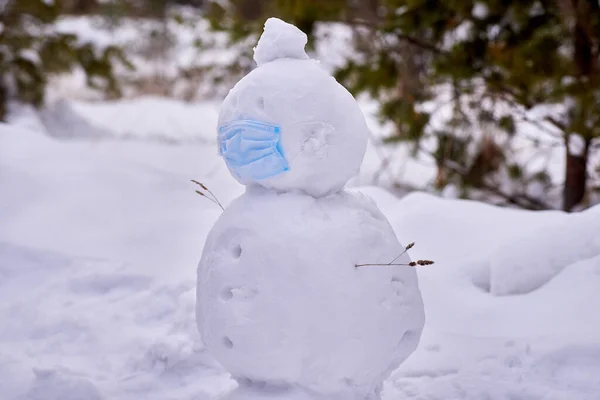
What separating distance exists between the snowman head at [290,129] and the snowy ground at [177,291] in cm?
123

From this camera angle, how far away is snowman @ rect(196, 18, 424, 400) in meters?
2.33

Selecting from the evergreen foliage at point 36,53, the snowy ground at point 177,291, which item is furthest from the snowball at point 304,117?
the evergreen foliage at point 36,53

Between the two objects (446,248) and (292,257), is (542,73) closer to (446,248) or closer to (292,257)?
(446,248)

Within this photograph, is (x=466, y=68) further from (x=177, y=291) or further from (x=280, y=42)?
(x=280, y=42)

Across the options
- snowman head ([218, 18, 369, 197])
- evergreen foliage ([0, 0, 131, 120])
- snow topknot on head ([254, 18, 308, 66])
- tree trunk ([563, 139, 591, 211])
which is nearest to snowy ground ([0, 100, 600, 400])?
snowman head ([218, 18, 369, 197])

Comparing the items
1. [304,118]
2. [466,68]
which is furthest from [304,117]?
[466,68]

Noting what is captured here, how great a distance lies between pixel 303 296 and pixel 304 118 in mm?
660

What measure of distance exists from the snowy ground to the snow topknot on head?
1621 mm

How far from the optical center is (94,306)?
3.93 meters

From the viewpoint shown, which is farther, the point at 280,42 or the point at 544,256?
the point at 544,256

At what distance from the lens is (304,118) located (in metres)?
2.39

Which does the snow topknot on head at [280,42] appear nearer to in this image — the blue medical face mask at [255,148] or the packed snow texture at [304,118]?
the packed snow texture at [304,118]

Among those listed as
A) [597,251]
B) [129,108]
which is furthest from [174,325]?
[129,108]

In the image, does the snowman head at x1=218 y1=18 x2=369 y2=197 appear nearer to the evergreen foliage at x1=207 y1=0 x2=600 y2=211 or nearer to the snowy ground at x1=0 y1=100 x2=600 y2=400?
the snowy ground at x1=0 y1=100 x2=600 y2=400
